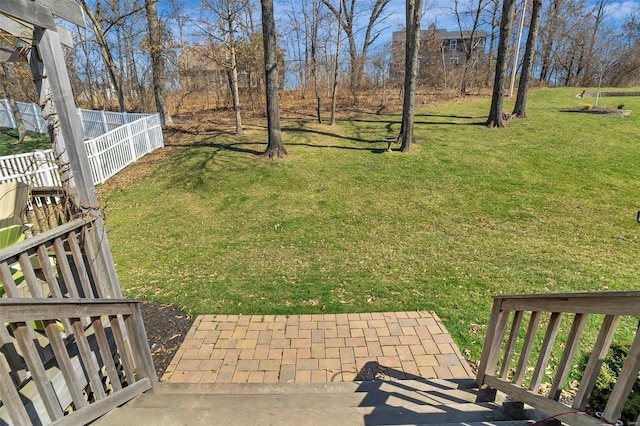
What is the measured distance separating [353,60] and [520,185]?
14354 mm

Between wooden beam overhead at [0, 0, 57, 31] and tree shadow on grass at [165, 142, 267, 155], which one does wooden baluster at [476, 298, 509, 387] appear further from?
tree shadow on grass at [165, 142, 267, 155]

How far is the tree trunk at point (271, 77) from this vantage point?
30.6 ft

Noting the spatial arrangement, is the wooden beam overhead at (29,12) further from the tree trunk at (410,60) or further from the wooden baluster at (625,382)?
the tree trunk at (410,60)

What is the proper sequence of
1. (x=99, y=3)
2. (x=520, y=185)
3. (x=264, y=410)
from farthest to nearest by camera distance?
(x=99, y=3), (x=520, y=185), (x=264, y=410)

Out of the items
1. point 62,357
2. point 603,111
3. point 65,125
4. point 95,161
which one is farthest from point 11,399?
point 603,111

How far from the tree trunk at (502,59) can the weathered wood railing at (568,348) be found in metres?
12.2

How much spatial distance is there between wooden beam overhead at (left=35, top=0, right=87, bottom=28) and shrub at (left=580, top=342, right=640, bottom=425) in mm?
4316

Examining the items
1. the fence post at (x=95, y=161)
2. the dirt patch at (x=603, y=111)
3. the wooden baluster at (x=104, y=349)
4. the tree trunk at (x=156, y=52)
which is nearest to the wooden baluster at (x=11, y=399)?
the wooden baluster at (x=104, y=349)

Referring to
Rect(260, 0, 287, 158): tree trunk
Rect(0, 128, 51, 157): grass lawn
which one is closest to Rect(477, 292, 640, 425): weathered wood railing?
Rect(260, 0, 287, 158): tree trunk

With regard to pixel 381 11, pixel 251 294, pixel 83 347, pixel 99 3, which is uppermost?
pixel 381 11

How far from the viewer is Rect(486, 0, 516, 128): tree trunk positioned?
11.8 meters

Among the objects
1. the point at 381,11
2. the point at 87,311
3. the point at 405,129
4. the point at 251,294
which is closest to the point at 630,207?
the point at 405,129

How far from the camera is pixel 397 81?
70.6 ft

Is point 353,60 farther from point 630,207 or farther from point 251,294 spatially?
point 251,294
